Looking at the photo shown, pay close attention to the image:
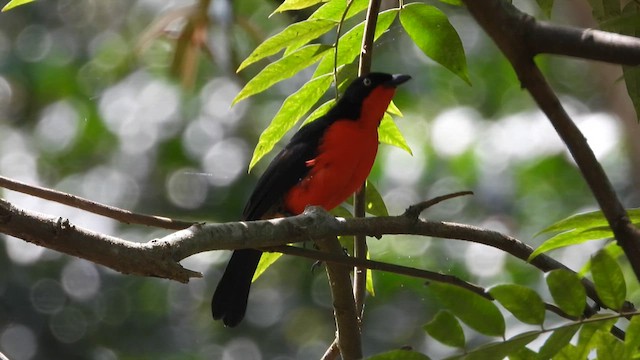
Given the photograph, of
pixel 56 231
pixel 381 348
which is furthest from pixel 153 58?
pixel 56 231

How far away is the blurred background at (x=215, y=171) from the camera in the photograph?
26.5 feet

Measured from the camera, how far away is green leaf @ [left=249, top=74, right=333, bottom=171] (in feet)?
9.82

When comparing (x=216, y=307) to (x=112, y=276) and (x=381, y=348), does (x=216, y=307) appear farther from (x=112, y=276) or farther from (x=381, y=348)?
(x=112, y=276)

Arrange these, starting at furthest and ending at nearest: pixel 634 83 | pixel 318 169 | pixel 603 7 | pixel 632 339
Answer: pixel 318 169 < pixel 603 7 < pixel 634 83 < pixel 632 339

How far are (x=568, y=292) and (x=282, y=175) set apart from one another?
2.63 meters

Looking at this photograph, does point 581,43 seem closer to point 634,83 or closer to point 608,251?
point 608,251

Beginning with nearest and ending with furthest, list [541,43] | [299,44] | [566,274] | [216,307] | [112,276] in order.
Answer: [541,43], [566,274], [299,44], [216,307], [112,276]

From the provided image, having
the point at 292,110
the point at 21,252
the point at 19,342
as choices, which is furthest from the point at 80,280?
the point at 292,110

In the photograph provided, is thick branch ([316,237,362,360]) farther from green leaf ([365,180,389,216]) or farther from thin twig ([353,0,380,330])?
green leaf ([365,180,389,216])

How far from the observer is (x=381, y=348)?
7934 mm

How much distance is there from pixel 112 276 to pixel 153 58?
2.53 metres

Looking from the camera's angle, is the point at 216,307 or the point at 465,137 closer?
the point at 216,307

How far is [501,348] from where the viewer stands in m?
1.65

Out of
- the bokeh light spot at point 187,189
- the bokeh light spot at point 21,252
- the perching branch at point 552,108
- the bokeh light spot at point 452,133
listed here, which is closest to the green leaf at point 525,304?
the perching branch at point 552,108
